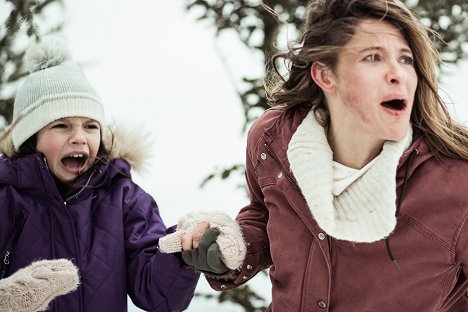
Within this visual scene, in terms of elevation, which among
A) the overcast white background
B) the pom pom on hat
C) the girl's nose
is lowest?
the overcast white background

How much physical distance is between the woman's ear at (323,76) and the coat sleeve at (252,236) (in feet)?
1.42

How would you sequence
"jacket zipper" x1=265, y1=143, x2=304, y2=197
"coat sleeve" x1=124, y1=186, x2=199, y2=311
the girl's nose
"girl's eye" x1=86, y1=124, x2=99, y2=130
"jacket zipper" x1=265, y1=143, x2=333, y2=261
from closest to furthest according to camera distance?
1. "jacket zipper" x1=265, y1=143, x2=333, y2=261
2. "jacket zipper" x1=265, y1=143, x2=304, y2=197
3. "coat sleeve" x1=124, y1=186, x2=199, y2=311
4. the girl's nose
5. "girl's eye" x1=86, y1=124, x2=99, y2=130

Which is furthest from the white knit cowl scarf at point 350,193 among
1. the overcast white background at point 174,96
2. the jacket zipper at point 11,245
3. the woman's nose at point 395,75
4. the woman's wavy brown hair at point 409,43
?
the overcast white background at point 174,96

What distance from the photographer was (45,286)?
2.42 metres

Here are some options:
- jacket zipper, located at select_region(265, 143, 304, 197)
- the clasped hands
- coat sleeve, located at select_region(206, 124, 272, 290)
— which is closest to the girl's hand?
the clasped hands

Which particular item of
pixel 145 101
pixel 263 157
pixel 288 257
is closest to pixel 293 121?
pixel 263 157

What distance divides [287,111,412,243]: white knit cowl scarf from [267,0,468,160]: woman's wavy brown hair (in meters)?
0.11

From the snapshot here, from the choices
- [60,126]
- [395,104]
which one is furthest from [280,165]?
[60,126]

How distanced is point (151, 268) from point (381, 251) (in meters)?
1.03

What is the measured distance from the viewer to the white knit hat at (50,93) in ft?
9.69

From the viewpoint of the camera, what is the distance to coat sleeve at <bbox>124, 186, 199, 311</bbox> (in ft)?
9.20

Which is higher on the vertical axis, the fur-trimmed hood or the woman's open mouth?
the woman's open mouth

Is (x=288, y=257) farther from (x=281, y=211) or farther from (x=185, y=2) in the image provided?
(x=185, y=2)

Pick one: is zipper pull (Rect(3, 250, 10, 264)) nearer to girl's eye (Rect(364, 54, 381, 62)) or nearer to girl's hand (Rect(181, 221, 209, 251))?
girl's hand (Rect(181, 221, 209, 251))
